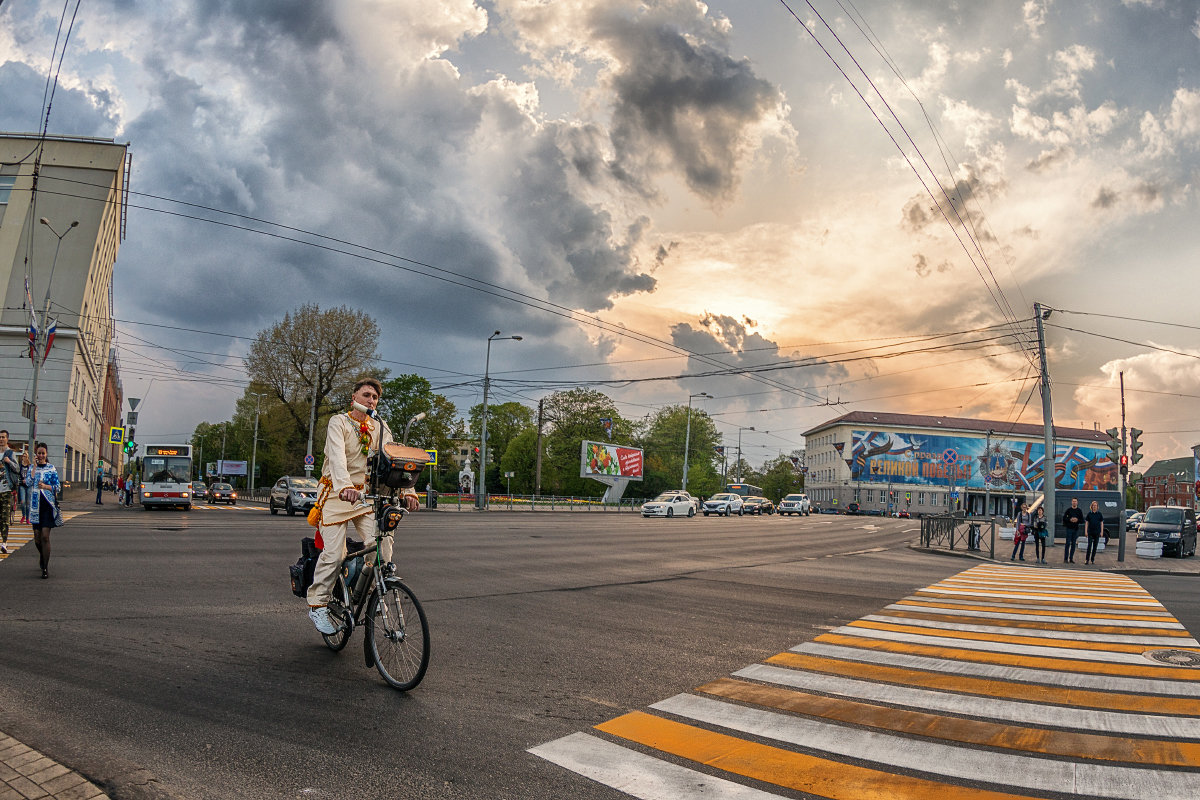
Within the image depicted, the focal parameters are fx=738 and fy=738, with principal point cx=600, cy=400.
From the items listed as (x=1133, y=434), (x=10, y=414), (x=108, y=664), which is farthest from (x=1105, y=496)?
(x=10, y=414)

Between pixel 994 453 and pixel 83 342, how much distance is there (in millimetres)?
115620

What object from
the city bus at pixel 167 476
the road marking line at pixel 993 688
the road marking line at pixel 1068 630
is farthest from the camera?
the city bus at pixel 167 476

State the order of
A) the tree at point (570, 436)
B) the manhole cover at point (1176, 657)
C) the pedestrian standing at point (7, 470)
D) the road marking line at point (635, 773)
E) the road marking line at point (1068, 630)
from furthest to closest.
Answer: the tree at point (570, 436)
the pedestrian standing at point (7, 470)
the road marking line at point (1068, 630)
the manhole cover at point (1176, 657)
the road marking line at point (635, 773)

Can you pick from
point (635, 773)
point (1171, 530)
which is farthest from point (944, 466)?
point (635, 773)

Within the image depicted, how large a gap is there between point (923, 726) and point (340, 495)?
4.10 metres

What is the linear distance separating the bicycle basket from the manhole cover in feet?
22.5

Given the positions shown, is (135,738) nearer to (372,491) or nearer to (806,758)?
(372,491)

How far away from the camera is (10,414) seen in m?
42.4

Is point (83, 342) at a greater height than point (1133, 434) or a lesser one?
greater

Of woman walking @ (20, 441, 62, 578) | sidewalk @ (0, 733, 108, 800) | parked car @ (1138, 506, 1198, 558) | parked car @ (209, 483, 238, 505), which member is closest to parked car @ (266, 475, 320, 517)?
parked car @ (209, 483, 238, 505)

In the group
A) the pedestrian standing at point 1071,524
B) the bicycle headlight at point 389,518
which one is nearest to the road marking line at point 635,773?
the bicycle headlight at point 389,518

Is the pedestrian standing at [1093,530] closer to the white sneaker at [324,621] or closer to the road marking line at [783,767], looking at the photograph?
the road marking line at [783,767]

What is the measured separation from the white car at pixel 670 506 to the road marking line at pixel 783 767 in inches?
1724

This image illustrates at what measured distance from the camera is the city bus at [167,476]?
33.8 metres
